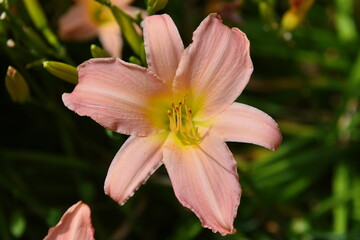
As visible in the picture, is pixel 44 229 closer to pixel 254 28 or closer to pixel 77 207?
pixel 77 207

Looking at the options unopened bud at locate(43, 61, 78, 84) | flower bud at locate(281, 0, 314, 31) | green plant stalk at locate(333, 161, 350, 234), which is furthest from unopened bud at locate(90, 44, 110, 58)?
green plant stalk at locate(333, 161, 350, 234)

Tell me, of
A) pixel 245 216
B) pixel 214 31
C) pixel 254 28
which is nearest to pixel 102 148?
pixel 245 216

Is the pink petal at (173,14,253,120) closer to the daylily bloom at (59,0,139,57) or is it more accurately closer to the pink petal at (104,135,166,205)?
the pink petal at (104,135,166,205)

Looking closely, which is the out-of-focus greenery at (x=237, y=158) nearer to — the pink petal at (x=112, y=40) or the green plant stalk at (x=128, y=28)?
the pink petal at (x=112, y=40)

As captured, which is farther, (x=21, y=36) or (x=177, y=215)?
(x=177, y=215)

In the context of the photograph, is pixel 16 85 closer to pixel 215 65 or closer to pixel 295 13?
pixel 215 65

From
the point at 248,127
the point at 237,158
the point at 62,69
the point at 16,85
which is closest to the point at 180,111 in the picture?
the point at 248,127
